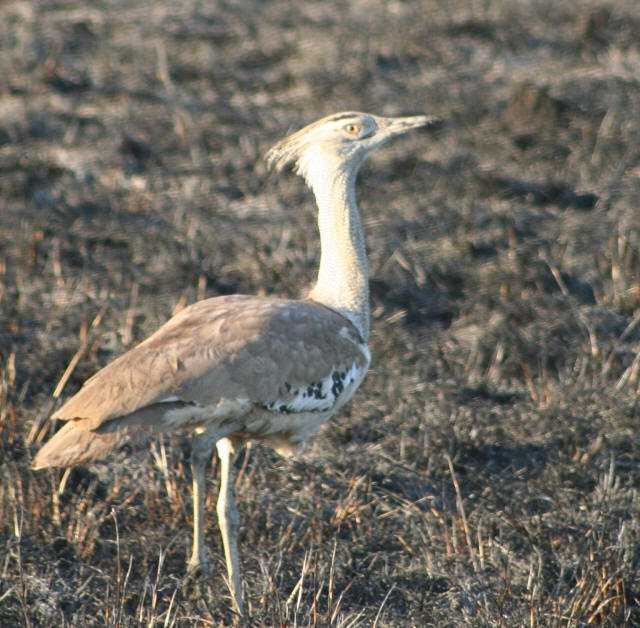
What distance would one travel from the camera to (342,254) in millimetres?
5004

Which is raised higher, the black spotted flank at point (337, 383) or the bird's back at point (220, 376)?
the bird's back at point (220, 376)

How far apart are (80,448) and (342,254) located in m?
1.28

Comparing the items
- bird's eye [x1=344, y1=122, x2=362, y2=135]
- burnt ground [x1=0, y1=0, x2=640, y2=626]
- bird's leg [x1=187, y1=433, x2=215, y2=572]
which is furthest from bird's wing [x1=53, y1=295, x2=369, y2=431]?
bird's eye [x1=344, y1=122, x2=362, y2=135]

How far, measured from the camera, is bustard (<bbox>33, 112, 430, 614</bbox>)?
4.25 m

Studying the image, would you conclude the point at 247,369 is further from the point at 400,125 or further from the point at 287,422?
the point at 400,125

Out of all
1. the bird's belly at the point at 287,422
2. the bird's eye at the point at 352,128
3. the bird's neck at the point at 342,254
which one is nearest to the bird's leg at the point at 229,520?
the bird's belly at the point at 287,422

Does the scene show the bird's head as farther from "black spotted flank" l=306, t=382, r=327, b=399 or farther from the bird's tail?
the bird's tail

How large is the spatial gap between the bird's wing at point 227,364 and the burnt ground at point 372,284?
49 centimetres

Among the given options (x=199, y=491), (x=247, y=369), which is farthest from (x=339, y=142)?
(x=199, y=491)

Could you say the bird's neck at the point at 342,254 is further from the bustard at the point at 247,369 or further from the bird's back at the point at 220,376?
the bird's back at the point at 220,376

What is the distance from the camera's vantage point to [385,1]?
11.4 m

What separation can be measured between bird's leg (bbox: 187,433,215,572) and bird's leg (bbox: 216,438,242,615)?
7 cm

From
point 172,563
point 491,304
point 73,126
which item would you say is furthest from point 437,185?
point 172,563

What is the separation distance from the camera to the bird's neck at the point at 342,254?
4.97 meters
